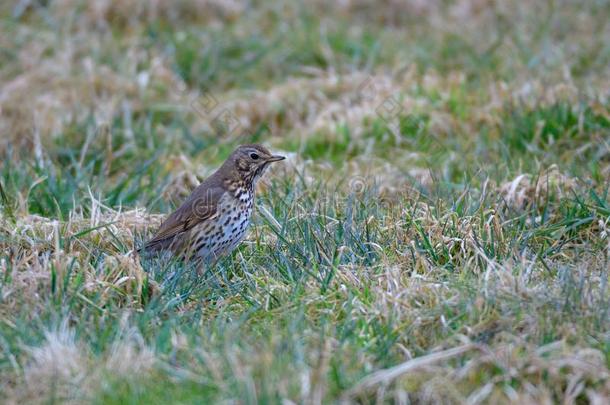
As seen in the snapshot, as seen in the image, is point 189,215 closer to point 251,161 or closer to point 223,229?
point 223,229

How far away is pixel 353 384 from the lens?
13.3 ft

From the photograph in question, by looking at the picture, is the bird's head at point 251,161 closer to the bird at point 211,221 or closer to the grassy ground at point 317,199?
the bird at point 211,221

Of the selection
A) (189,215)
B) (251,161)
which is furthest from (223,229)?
(251,161)

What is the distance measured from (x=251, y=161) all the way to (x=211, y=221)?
0.59m

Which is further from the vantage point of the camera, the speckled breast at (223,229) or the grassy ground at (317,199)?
the speckled breast at (223,229)

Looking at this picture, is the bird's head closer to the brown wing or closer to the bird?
the bird

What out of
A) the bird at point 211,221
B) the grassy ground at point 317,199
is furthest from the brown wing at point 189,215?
the grassy ground at point 317,199

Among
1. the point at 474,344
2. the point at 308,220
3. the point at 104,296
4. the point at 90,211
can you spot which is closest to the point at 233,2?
the point at 90,211

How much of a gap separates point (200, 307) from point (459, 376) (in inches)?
58.7

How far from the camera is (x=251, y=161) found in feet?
21.5

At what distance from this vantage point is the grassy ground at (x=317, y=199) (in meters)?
4.15

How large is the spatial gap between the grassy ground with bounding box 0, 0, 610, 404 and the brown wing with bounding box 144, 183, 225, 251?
189 mm

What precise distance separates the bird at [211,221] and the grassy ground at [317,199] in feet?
0.48

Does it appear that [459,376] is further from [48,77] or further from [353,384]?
[48,77]
